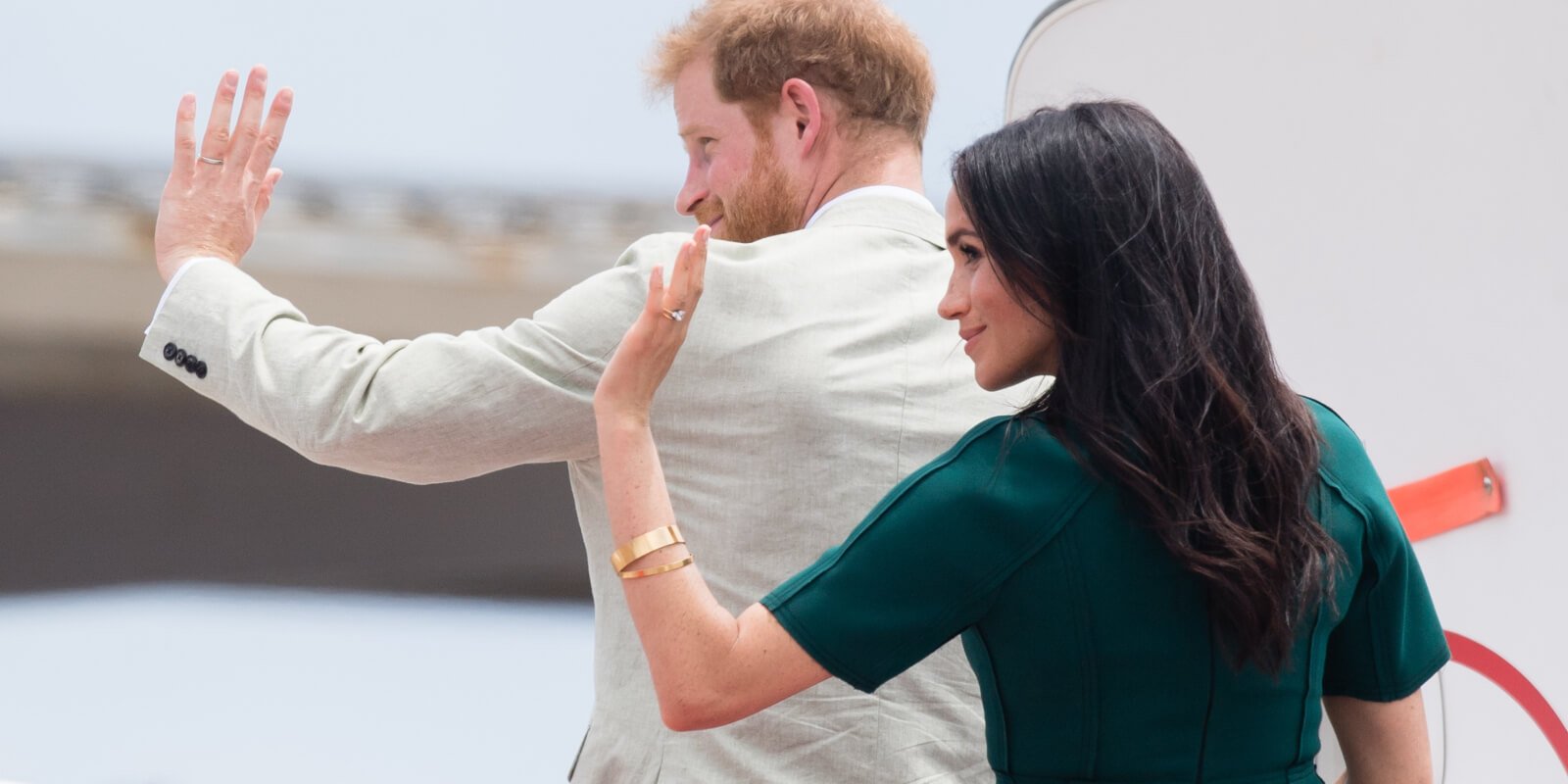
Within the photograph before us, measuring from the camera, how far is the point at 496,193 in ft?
21.7

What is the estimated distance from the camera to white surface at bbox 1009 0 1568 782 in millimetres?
1090

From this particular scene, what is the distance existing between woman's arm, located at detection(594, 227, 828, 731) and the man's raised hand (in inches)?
15.4

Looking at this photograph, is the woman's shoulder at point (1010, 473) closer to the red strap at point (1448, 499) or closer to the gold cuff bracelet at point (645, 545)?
the gold cuff bracelet at point (645, 545)

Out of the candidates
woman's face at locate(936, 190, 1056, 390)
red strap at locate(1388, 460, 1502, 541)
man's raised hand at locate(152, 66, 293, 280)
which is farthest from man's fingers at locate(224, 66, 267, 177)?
red strap at locate(1388, 460, 1502, 541)

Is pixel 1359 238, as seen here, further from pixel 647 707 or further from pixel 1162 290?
pixel 647 707

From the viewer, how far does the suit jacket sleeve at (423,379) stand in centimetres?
86

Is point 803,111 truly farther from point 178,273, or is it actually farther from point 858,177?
point 178,273

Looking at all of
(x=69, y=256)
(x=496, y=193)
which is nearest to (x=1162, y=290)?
(x=496, y=193)

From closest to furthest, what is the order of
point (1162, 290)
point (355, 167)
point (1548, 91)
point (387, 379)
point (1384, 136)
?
1. point (1162, 290)
2. point (387, 379)
3. point (1548, 91)
4. point (1384, 136)
5. point (355, 167)

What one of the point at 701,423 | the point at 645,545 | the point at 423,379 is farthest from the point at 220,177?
the point at 645,545

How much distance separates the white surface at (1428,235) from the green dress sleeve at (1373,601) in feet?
1.30

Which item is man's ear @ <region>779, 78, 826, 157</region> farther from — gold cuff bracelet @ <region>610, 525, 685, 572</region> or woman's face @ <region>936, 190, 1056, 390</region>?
gold cuff bracelet @ <region>610, 525, 685, 572</region>

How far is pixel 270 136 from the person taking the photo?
3.35 ft

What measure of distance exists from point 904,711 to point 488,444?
1.00 ft
